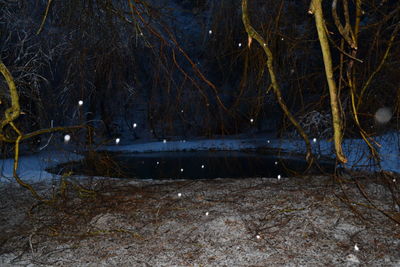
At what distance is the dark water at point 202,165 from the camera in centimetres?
1040

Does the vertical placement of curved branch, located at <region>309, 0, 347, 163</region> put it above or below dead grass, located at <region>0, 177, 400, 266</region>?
above

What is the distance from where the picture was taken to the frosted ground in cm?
324

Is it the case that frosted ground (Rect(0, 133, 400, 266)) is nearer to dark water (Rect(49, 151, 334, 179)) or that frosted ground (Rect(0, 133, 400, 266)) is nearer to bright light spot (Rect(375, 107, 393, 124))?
bright light spot (Rect(375, 107, 393, 124))

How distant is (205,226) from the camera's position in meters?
3.83

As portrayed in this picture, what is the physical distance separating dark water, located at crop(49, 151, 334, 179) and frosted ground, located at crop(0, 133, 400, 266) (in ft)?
14.1

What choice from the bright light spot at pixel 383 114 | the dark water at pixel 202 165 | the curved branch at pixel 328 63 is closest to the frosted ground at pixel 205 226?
the bright light spot at pixel 383 114

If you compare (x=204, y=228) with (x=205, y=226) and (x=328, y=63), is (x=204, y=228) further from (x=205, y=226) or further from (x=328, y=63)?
(x=328, y=63)

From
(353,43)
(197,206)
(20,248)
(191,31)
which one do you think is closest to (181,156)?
Result: (191,31)

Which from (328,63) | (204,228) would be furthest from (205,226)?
(328,63)

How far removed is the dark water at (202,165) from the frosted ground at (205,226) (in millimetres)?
4283

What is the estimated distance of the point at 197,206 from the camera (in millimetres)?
4461

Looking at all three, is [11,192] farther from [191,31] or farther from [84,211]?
[191,31]

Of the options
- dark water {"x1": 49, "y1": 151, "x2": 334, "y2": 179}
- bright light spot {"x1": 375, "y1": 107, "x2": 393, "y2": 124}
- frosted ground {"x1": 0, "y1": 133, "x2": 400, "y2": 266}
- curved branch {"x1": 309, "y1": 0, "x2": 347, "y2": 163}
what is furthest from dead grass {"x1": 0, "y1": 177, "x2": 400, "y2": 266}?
dark water {"x1": 49, "y1": 151, "x2": 334, "y2": 179}

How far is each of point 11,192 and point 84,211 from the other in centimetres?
168
